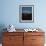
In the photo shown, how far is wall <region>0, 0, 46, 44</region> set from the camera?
4.14m

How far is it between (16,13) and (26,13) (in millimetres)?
333

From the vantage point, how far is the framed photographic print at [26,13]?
13.6 feet

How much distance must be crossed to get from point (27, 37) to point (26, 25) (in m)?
0.66

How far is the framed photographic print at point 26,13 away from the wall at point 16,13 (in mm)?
100

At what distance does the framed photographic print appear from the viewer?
414 cm

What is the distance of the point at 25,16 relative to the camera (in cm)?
418

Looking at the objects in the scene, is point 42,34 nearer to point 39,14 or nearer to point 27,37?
point 27,37

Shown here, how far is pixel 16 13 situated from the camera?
4.16m

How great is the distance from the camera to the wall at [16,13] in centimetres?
414

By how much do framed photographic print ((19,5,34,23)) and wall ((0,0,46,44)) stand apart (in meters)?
0.10

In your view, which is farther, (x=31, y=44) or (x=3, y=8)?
(x=3, y=8)

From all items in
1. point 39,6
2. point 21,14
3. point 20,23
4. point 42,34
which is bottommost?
point 42,34

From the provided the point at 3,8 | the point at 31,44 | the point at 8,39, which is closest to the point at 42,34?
the point at 31,44

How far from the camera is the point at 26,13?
4.17 m
